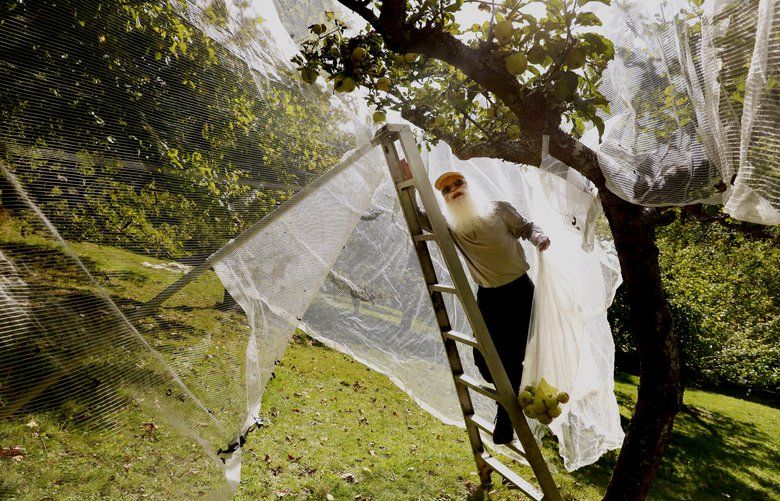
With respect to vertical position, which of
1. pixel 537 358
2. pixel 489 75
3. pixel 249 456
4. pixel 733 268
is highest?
pixel 489 75

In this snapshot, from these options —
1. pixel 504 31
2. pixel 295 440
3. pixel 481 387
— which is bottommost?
pixel 295 440

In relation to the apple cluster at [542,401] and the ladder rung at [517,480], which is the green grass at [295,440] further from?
the apple cluster at [542,401]

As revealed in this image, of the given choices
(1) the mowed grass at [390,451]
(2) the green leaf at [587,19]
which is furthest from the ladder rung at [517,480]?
(2) the green leaf at [587,19]

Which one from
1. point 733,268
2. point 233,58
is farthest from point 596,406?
point 733,268

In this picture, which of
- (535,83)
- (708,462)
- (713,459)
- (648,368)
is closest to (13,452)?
(535,83)

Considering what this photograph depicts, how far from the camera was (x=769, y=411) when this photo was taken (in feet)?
24.0

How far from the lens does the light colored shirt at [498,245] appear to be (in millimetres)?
2475

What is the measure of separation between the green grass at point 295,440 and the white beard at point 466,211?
154 centimetres

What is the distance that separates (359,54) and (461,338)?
5.11 feet

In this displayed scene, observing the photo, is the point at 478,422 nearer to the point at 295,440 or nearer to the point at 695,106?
the point at 295,440

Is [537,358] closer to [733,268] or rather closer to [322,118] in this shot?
[322,118]

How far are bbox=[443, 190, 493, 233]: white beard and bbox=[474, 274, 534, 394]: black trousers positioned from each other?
17.1 inches

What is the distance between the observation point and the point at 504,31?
1702 mm

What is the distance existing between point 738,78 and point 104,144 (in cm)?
172
